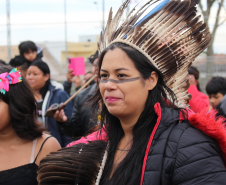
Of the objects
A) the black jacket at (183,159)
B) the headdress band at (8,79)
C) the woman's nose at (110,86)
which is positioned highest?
the woman's nose at (110,86)

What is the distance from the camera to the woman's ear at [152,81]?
160 cm

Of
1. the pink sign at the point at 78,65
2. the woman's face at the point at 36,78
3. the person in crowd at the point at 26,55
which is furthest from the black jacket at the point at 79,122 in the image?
the person in crowd at the point at 26,55

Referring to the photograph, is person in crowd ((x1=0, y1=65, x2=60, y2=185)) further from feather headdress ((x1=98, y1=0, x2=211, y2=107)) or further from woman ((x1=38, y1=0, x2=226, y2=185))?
feather headdress ((x1=98, y1=0, x2=211, y2=107))

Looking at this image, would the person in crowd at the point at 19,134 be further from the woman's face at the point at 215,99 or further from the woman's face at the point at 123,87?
the woman's face at the point at 215,99

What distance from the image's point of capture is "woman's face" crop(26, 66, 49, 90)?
12.2ft

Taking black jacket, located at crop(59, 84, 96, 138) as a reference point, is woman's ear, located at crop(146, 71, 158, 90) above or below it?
above

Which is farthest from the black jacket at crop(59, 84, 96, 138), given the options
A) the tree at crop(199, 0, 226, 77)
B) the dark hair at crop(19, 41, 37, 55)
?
the tree at crop(199, 0, 226, 77)

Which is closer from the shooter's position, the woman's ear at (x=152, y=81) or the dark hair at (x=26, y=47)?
the woman's ear at (x=152, y=81)

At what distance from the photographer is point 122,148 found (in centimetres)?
167

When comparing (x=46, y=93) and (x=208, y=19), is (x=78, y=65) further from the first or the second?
(x=208, y=19)

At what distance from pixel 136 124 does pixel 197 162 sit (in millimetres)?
487

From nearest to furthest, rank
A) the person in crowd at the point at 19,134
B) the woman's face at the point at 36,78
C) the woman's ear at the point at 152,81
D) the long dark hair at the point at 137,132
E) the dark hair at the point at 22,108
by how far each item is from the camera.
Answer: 1. the long dark hair at the point at 137,132
2. the woman's ear at the point at 152,81
3. the person in crowd at the point at 19,134
4. the dark hair at the point at 22,108
5. the woman's face at the point at 36,78

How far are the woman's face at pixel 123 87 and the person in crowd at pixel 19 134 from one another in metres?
0.82

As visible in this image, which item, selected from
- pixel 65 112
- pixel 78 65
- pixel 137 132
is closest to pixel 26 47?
pixel 78 65
